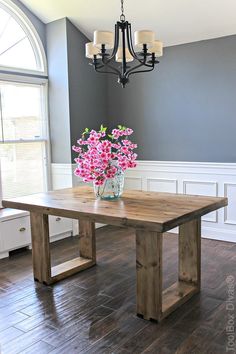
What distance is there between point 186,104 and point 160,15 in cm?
108

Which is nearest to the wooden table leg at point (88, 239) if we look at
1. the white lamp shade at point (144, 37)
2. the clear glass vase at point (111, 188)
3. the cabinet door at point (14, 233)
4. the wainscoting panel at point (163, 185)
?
the clear glass vase at point (111, 188)

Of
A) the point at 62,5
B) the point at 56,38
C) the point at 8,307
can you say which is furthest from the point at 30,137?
the point at 8,307

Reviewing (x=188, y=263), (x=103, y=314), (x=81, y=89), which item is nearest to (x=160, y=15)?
(x=81, y=89)

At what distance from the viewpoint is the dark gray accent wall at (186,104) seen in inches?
164

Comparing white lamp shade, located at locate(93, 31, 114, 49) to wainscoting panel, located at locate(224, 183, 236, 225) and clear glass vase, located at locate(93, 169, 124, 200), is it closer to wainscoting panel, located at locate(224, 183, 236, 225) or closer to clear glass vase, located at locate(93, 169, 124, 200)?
clear glass vase, located at locate(93, 169, 124, 200)

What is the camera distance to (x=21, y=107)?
14.3 feet

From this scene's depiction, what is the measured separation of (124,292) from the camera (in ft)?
9.68

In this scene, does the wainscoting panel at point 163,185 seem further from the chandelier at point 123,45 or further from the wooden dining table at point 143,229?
the chandelier at point 123,45

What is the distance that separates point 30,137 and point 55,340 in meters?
2.79

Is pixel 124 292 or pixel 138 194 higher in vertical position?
pixel 138 194

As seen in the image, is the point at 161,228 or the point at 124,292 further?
the point at 124,292

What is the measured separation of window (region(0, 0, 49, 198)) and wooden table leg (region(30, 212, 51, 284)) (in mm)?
1259

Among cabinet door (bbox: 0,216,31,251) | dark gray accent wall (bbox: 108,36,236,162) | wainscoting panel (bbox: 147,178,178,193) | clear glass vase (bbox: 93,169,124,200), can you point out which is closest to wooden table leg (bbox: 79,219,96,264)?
clear glass vase (bbox: 93,169,124,200)

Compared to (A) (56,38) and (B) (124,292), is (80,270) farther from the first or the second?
(A) (56,38)
